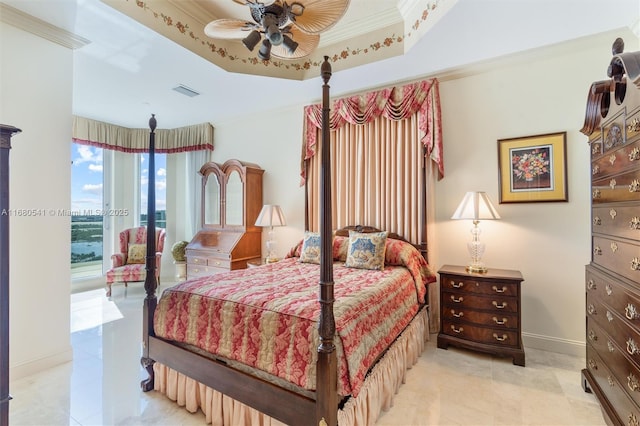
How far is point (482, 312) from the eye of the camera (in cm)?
248

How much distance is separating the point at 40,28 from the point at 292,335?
298 centimetres

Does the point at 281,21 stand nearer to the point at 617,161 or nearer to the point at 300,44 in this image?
the point at 300,44

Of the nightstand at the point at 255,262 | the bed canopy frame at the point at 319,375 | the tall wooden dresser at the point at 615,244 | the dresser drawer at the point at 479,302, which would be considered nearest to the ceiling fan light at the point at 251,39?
the bed canopy frame at the point at 319,375

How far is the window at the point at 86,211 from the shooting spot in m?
4.69

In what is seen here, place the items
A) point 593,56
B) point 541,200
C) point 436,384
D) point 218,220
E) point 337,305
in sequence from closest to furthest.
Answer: point 337,305 → point 436,384 → point 593,56 → point 541,200 → point 218,220

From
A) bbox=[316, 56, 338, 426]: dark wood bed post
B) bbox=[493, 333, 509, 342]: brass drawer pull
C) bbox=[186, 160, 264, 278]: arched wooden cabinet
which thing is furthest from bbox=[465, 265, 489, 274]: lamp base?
bbox=[186, 160, 264, 278]: arched wooden cabinet

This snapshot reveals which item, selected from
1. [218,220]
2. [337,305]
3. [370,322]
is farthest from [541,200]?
[218,220]

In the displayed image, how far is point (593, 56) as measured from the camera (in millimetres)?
2473

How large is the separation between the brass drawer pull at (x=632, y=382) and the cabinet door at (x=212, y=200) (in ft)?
14.0

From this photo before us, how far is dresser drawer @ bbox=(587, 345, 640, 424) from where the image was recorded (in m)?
1.39

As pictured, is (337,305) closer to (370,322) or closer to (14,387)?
(370,322)

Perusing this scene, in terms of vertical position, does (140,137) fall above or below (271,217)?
above

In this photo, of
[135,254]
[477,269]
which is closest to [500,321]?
[477,269]

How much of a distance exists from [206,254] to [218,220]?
55 cm
